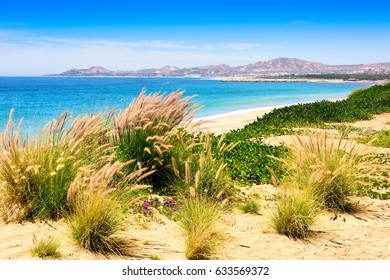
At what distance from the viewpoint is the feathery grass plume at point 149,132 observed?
24.1 ft

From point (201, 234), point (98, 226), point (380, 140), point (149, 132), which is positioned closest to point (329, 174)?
point (201, 234)

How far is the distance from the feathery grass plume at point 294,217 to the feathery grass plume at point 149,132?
220cm

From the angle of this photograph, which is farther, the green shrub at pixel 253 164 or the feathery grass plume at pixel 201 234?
the green shrub at pixel 253 164

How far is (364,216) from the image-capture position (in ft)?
23.0

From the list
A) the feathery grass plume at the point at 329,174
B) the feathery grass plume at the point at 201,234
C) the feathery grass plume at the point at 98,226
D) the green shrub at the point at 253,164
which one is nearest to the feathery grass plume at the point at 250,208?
the feathery grass plume at the point at 329,174

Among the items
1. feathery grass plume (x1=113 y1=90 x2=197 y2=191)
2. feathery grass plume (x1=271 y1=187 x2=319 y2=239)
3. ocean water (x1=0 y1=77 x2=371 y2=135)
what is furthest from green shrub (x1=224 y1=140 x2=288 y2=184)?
feathery grass plume (x1=271 y1=187 x2=319 y2=239)

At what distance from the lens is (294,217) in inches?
231

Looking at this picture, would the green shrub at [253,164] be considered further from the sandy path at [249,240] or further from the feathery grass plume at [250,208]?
the sandy path at [249,240]

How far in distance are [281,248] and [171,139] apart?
124 inches

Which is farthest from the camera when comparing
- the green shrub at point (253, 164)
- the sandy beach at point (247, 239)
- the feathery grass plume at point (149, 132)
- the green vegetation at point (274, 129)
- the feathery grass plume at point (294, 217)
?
the green vegetation at point (274, 129)

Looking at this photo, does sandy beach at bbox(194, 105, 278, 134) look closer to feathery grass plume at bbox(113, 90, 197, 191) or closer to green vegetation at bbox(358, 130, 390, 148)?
green vegetation at bbox(358, 130, 390, 148)

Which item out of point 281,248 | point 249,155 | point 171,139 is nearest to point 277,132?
point 249,155

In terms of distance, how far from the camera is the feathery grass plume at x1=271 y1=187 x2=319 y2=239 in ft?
19.3

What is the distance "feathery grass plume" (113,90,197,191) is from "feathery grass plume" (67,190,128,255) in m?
2.09
